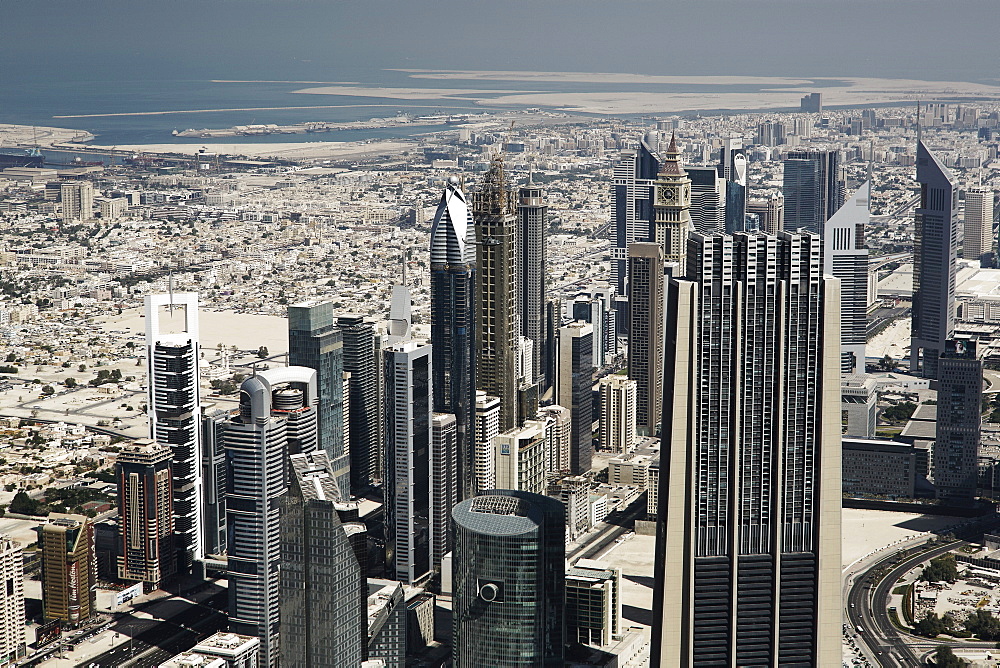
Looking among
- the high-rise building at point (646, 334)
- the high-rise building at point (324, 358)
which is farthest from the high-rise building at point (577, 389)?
the high-rise building at point (324, 358)

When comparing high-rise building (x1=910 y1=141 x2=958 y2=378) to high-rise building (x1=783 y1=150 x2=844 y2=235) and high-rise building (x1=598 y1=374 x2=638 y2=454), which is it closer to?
high-rise building (x1=783 y1=150 x2=844 y2=235)

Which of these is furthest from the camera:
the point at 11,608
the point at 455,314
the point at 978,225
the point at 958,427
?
the point at 978,225

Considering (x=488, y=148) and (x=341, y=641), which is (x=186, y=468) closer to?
(x=341, y=641)

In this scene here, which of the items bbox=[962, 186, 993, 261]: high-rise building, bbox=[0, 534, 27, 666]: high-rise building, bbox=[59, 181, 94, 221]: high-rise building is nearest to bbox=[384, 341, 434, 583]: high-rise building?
bbox=[0, 534, 27, 666]: high-rise building

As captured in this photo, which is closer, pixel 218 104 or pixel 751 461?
pixel 751 461

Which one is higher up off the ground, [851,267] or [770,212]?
[770,212]

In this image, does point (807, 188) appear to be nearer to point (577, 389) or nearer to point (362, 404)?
point (577, 389)

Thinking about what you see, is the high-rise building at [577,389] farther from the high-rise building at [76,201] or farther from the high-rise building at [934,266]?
the high-rise building at [76,201]

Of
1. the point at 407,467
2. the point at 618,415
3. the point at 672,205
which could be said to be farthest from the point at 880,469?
the point at 407,467
